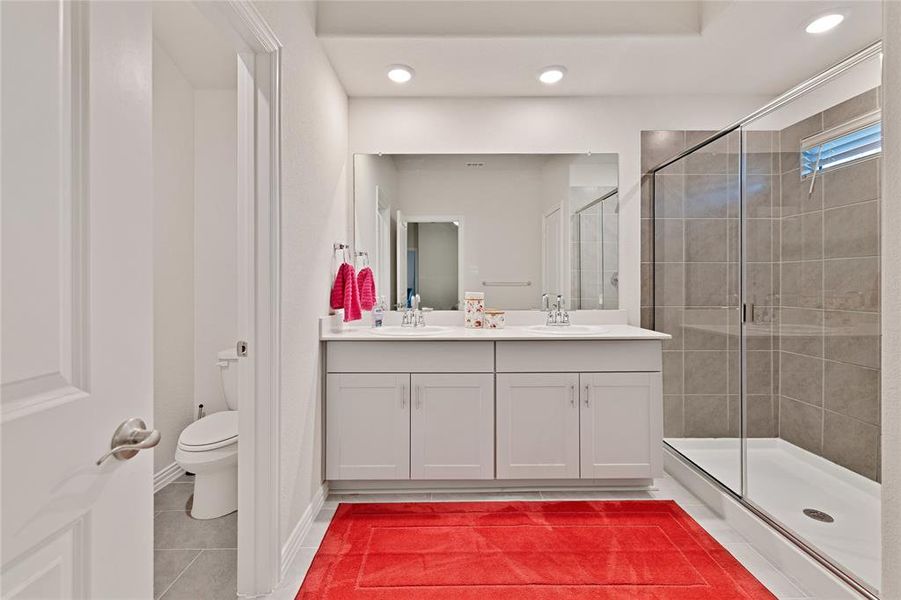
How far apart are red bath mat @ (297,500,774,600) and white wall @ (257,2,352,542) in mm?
289

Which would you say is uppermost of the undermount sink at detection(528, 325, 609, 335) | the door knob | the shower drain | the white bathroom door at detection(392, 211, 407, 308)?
the white bathroom door at detection(392, 211, 407, 308)

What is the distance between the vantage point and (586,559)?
1825 millimetres

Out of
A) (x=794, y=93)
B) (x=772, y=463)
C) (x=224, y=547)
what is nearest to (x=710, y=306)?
(x=772, y=463)

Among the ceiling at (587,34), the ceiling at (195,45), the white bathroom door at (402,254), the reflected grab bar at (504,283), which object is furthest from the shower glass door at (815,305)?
the ceiling at (195,45)

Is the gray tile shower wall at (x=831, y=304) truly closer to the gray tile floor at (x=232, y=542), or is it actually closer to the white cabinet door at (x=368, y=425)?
the gray tile floor at (x=232, y=542)

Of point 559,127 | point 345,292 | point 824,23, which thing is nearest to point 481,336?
point 345,292

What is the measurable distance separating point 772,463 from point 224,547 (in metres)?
2.58

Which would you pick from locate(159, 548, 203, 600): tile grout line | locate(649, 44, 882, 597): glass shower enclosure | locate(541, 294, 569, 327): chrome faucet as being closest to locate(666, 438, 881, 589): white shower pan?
locate(649, 44, 882, 597): glass shower enclosure

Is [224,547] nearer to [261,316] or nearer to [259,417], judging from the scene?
[259,417]

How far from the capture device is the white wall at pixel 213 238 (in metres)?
2.76

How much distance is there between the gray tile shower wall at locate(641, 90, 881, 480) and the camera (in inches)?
83.8

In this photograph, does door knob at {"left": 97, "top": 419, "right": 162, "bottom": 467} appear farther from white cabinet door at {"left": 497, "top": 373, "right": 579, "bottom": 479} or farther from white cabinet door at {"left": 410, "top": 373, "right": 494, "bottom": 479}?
white cabinet door at {"left": 497, "top": 373, "right": 579, "bottom": 479}

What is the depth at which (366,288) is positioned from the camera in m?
2.69

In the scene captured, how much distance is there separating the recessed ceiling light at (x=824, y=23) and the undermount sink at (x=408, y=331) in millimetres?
2266
